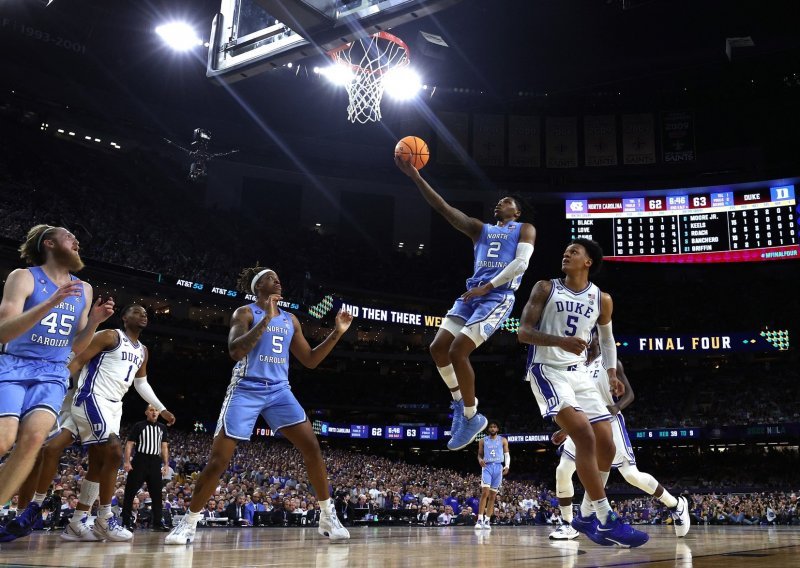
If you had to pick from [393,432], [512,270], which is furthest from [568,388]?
[393,432]

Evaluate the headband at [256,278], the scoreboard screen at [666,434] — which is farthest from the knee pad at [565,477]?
the scoreboard screen at [666,434]

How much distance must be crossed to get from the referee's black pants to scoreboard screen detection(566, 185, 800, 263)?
940 inches

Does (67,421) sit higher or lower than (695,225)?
lower

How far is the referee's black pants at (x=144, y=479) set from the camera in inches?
344

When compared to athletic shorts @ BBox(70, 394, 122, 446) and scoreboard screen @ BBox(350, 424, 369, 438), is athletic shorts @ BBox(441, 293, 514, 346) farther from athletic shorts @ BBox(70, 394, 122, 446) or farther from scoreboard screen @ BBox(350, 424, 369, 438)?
scoreboard screen @ BBox(350, 424, 369, 438)

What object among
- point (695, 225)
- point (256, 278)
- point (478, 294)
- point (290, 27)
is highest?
point (695, 225)

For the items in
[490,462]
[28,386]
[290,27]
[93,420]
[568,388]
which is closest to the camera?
[28,386]

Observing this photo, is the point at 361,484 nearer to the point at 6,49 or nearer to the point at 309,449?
the point at 309,449

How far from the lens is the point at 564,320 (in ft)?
18.5

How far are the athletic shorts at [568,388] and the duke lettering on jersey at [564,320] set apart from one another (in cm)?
6

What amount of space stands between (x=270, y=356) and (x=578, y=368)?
2528 millimetres

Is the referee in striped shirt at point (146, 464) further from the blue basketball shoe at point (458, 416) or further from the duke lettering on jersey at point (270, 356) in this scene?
the blue basketball shoe at point (458, 416)

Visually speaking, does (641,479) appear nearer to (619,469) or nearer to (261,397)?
(619,469)

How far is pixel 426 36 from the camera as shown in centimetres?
1669
